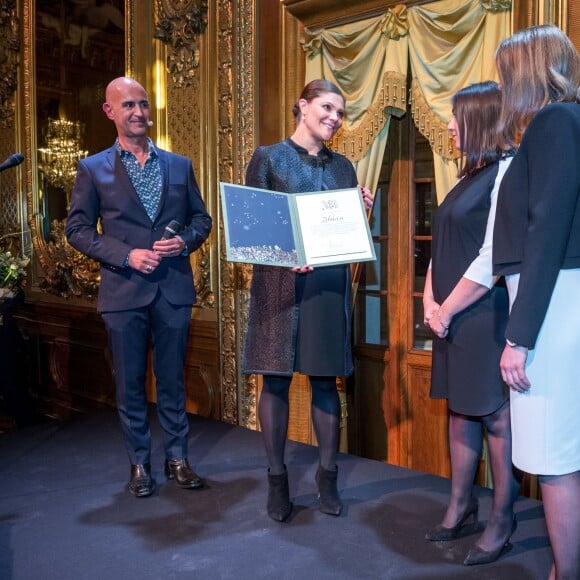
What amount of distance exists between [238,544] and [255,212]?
111cm

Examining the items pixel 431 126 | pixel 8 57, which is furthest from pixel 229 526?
pixel 8 57

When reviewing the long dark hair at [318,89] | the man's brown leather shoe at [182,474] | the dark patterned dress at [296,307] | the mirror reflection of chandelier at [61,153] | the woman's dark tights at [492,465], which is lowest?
the man's brown leather shoe at [182,474]

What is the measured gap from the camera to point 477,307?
2.08 meters

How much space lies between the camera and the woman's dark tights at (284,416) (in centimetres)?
249

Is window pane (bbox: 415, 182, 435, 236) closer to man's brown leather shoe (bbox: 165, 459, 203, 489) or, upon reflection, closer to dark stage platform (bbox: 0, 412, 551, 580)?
dark stage platform (bbox: 0, 412, 551, 580)

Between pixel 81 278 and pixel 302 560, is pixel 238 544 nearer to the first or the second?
pixel 302 560

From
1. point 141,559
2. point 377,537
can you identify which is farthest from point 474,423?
point 141,559

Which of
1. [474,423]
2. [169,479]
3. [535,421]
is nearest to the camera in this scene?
[535,421]

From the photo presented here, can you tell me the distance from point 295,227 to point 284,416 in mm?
684

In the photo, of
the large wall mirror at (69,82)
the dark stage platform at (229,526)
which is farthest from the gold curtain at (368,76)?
the large wall mirror at (69,82)

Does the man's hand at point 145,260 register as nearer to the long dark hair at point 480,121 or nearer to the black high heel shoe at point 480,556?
the long dark hair at point 480,121

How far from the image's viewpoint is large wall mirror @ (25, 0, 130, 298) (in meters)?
5.17

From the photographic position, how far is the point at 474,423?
2158 millimetres

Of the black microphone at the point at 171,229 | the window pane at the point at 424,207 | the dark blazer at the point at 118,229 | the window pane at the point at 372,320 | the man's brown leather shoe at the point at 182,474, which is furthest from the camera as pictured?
the window pane at the point at 372,320
